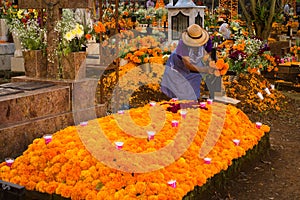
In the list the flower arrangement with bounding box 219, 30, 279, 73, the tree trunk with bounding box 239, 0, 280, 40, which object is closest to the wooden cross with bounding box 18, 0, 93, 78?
the flower arrangement with bounding box 219, 30, 279, 73

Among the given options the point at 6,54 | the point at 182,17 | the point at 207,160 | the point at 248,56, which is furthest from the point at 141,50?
the point at 6,54

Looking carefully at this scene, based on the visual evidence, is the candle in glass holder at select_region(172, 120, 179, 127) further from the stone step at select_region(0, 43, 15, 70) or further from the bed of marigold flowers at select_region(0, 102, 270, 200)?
the stone step at select_region(0, 43, 15, 70)

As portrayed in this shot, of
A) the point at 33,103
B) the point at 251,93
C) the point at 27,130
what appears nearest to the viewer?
the point at 27,130

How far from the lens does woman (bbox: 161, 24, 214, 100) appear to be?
6906 mm

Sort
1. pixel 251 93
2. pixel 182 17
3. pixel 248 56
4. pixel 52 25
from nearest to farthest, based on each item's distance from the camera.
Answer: pixel 52 25 → pixel 251 93 → pixel 248 56 → pixel 182 17

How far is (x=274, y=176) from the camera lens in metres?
5.48

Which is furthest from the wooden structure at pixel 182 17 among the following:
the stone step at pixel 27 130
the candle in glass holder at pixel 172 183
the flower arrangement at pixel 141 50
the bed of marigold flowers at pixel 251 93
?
the candle in glass holder at pixel 172 183

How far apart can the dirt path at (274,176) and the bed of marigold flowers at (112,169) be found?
30 centimetres

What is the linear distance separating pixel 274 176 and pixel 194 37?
2.51 meters

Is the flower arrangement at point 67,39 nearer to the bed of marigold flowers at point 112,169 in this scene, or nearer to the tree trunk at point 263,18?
the bed of marigold flowers at point 112,169

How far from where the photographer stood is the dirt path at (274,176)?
4.93 metres

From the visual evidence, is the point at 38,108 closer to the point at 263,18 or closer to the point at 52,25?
the point at 52,25

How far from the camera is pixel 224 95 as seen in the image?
28.8 feet

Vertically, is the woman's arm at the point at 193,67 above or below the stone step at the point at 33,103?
above
